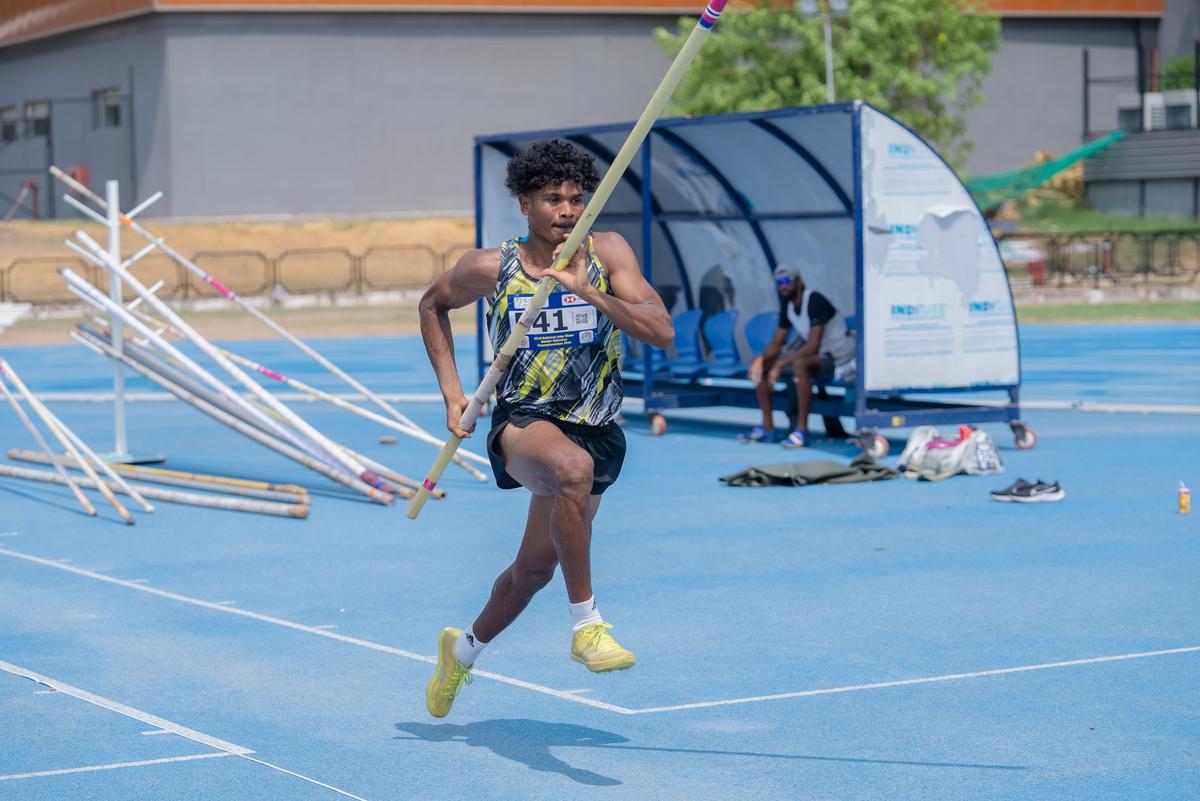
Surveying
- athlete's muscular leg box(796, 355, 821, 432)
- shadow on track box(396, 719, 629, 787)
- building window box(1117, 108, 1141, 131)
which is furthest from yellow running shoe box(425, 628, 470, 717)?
building window box(1117, 108, 1141, 131)

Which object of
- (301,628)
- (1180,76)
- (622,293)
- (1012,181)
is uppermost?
(1180,76)

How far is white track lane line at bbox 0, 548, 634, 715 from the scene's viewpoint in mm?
7430

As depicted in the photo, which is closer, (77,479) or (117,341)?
(77,479)

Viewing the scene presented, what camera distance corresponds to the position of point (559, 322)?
6.43 m

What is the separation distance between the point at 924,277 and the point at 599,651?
1003 centimetres

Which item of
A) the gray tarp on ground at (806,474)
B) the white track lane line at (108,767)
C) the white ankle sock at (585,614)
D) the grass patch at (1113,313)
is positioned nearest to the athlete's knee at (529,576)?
the white ankle sock at (585,614)

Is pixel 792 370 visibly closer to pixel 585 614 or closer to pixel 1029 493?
pixel 1029 493

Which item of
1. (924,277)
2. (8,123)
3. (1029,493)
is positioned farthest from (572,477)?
(8,123)

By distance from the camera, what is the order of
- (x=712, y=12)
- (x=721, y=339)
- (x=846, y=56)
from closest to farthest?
(x=712, y=12) → (x=721, y=339) → (x=846, y=56)

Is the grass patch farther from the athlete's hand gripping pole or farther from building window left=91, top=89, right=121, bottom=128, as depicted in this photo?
the athlete's hand gripping pole

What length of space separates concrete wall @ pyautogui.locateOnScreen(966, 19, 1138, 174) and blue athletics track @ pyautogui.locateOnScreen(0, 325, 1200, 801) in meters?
45.5

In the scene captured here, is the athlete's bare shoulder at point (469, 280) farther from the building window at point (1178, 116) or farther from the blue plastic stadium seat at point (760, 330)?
the building window at point (1178, 116)

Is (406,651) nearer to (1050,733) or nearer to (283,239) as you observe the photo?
(1050,733)

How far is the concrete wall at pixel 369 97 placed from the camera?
166 ft
